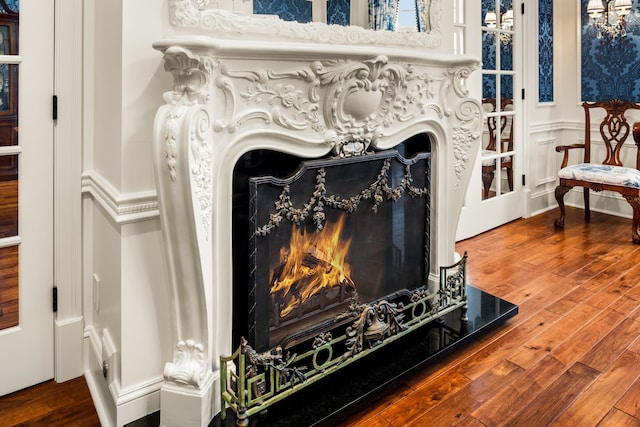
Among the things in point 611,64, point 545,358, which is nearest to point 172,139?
point 545,358

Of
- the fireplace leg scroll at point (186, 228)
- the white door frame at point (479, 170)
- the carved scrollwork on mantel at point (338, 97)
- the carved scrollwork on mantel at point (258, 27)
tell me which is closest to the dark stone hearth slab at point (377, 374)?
the fireplace leg scroll at point (186, 228)

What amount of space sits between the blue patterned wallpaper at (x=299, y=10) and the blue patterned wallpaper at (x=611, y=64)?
3.57 metres

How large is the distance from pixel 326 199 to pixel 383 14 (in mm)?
824

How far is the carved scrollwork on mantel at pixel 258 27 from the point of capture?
1.53 m

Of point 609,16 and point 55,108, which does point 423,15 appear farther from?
point 609,16

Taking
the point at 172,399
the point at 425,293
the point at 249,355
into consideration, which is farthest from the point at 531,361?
the point at 172,399

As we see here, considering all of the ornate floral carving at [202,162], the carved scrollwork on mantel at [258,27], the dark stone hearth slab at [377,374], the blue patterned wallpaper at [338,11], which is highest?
the blue patterned wallpaper at [338,11]

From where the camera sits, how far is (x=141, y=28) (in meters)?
1.47

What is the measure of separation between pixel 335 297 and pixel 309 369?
1.07 feet

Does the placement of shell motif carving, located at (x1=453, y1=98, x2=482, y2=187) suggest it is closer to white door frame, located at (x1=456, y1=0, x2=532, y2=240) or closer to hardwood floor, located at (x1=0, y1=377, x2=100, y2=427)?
white door frame, located at (x1=456, y1=0, x2=532, y2=240)

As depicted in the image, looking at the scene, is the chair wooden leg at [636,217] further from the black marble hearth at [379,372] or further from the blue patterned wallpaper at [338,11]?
the blue patterned wallpaper at [338,11]

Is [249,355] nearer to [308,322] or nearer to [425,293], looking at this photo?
[308,322]

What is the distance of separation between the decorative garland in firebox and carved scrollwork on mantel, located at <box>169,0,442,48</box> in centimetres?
48

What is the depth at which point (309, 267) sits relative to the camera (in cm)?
200
